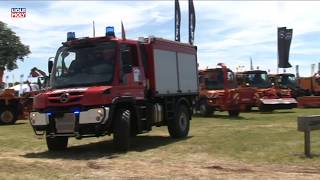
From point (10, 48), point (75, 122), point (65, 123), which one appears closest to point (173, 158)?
point (75, 122)

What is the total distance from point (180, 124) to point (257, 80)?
17263 millimetres

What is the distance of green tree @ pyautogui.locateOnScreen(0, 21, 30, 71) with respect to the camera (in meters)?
54.5

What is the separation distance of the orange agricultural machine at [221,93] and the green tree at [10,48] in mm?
29954

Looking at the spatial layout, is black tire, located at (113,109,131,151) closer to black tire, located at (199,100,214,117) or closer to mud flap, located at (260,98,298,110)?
black tire, located at (199,100,214,117)

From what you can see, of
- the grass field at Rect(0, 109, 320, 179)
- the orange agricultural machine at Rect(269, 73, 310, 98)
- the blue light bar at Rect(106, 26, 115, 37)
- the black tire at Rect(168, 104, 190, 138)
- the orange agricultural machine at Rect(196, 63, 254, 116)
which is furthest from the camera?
the orange agricultural machine at Rect(269, 73, 310, 98)

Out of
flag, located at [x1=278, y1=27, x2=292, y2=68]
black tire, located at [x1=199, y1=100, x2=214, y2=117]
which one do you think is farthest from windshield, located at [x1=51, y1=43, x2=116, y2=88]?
flag, located at [x1=278, y1=27, x2=292, y2=68]

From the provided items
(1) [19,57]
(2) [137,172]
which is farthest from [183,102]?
(1) [19,57]

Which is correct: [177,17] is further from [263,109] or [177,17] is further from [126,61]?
[126,61]

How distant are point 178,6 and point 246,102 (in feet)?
53.7

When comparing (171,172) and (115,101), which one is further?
(115,101)

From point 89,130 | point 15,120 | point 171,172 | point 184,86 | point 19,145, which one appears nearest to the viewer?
point 171,172

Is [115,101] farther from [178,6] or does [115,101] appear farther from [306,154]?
[178,6]

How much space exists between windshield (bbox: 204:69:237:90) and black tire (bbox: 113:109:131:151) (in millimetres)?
15072

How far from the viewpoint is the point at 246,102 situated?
29.3 m
